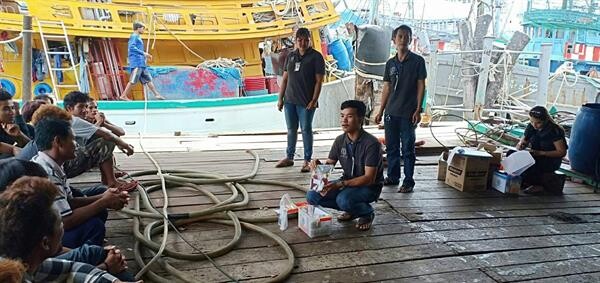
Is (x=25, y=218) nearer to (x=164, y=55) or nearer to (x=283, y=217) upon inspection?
(x=283, y=217)

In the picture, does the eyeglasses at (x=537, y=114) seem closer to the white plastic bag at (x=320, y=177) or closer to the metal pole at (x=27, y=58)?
the white plastic bag at (x=320, y=177)

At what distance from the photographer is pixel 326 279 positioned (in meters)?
2.39

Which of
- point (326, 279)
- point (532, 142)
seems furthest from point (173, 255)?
point (532, 142)

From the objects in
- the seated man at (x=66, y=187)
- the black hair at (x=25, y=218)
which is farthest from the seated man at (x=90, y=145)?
the black hair at (x=25, y=218)

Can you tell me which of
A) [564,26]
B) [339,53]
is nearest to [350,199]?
[339,53]

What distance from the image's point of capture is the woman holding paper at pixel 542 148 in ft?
13.0

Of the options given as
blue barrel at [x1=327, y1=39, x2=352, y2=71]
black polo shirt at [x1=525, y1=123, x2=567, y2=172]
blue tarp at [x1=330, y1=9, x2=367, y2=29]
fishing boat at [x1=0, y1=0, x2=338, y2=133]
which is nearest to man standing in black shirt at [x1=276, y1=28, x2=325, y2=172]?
black polo shirt at [x1=525, y1=123, x2=567, y2=172]

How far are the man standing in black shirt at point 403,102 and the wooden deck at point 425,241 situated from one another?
244mm

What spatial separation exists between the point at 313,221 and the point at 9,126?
6.78 feet

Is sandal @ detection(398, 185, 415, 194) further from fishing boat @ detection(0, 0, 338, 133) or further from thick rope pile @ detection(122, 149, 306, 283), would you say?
fishing boat @ detection(0, 0, 338, 133)

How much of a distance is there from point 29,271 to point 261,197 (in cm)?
228

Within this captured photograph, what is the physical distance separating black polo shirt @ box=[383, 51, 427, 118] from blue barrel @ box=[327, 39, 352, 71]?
25.1ft

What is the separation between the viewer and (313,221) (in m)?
2.88

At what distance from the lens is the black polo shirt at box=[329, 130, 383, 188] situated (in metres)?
2.99
